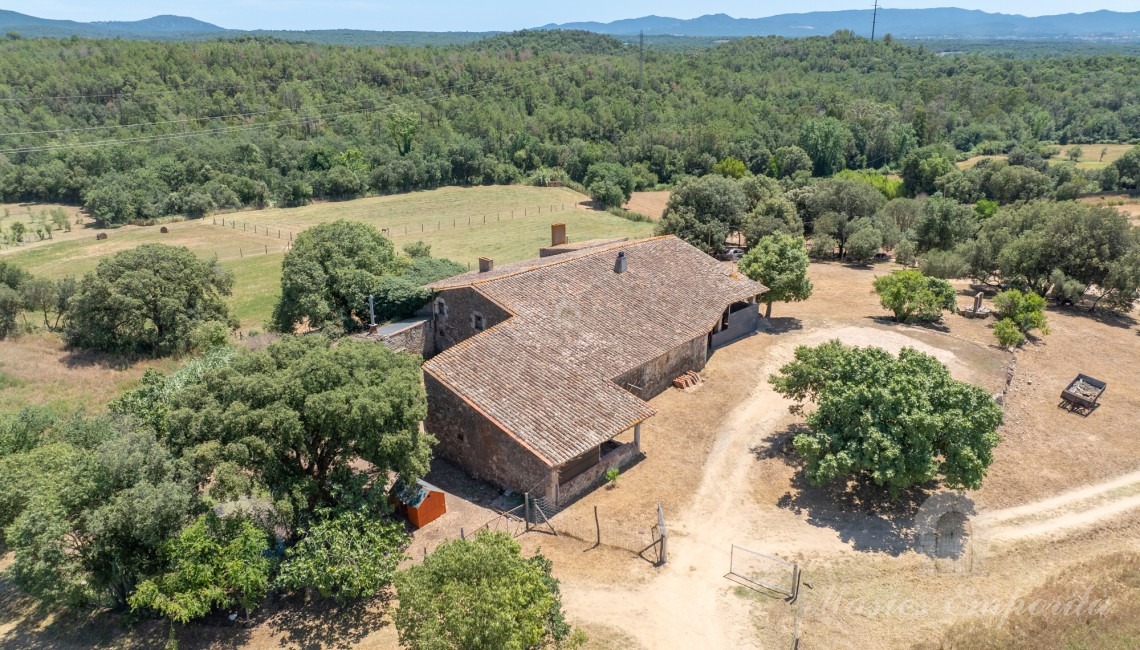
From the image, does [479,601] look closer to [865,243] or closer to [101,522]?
[101,522]

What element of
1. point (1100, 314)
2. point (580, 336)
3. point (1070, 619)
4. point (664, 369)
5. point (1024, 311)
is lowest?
point (1100, 314)

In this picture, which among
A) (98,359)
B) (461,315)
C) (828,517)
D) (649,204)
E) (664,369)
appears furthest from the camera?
(649,204)

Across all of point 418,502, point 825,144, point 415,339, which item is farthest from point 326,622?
point 825,144

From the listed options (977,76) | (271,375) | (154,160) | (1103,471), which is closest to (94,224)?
(154,160)

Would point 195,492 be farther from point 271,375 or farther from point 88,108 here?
point 88,108

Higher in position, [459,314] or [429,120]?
[429,120]

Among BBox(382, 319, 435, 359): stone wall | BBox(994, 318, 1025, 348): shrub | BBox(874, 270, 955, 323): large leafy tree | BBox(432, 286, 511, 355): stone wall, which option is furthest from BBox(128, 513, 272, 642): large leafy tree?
BBox(994, 318, 1025, 348): shrub

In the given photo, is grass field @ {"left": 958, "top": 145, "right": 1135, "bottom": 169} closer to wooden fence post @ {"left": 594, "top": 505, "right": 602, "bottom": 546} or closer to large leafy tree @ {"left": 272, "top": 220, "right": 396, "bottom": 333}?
large leafy tree @ {"left": 272, "top": 220, "right": 396, "bottom": 333}
